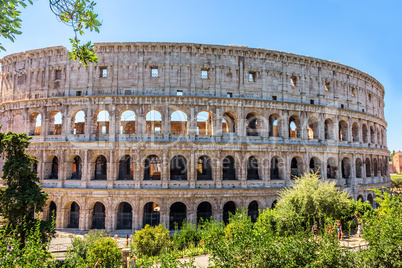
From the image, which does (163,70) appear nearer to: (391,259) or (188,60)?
(188,60)

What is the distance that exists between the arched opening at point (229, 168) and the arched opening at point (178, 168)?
3.76 m

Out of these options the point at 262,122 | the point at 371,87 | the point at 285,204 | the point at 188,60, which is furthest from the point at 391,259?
the point at 371,87

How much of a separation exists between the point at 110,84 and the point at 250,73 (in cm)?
1325

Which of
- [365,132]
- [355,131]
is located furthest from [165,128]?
[365,132]

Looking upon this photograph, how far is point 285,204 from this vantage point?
625 inches

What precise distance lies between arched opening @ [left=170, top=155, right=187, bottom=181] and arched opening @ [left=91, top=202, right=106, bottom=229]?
713cm

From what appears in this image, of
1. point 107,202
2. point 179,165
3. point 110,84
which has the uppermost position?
point 110,84

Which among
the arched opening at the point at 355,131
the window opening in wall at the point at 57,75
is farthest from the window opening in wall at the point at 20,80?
the arched opening at the point at 355,131

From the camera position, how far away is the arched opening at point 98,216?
72.0 feet

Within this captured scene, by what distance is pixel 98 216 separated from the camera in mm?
22672

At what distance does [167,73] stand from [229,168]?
10.6 meters

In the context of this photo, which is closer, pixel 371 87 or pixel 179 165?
pixel 179 165

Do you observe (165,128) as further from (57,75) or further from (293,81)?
(293,81)

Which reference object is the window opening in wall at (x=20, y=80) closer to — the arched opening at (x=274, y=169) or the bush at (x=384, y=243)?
the arched opening at (x=274, y=169)
